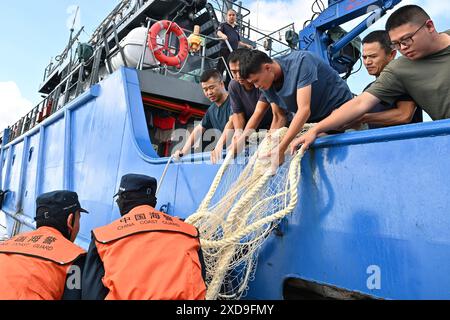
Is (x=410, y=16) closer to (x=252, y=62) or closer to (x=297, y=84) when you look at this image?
(x=297, y=84)

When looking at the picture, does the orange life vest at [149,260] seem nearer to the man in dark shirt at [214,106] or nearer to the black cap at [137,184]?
the black cap at [137,184]

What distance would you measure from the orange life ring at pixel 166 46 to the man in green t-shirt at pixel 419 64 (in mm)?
3230

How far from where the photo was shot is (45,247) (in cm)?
160

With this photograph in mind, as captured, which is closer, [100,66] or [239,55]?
[239,55]

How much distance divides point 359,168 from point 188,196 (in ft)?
4.63

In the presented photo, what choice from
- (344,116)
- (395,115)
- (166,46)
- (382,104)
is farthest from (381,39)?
(166,46)

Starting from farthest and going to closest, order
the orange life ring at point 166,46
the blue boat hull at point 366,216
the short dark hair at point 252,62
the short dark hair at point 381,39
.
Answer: the orange life ring at point 166,46 < the short dark hair at point 381,39 < the short dark hair at point 252,62 < the blue boat hull at point 366,216

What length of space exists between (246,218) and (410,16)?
3.93ft

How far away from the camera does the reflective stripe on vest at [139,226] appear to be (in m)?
1.42

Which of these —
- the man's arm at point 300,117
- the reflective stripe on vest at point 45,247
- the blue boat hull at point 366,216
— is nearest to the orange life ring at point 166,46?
the blue boat hull at point 366,216

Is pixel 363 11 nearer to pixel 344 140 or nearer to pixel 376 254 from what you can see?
pixel 344 140

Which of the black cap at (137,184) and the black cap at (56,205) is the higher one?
the black cap at (137,184)
